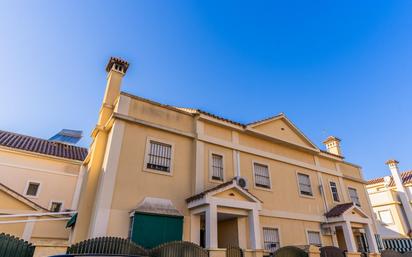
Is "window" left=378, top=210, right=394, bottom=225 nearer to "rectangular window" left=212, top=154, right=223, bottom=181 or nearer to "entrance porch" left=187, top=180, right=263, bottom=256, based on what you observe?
"entrance porch" left=187, top=180, right=263, bottom=256

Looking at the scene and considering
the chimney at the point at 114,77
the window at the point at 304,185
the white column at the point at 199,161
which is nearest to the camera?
the white column at the point at 199,161

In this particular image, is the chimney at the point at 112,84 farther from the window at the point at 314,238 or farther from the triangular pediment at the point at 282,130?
the window at the point at 314,238

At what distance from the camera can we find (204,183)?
12.8 meters

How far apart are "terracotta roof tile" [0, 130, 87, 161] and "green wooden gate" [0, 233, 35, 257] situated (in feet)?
46.6

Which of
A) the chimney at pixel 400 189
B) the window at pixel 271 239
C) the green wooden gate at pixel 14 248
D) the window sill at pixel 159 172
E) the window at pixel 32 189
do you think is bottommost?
the green wooden gate at pixel 14 248

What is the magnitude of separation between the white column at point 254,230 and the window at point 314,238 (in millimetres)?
5806

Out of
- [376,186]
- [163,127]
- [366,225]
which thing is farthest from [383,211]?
[163,127]

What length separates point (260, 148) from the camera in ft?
53.2

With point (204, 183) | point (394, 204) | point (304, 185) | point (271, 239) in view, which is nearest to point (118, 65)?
point (204, 183)

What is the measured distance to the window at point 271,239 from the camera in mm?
13609

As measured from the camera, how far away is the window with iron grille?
39.5 feet

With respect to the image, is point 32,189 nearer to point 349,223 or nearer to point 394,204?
point 349,223

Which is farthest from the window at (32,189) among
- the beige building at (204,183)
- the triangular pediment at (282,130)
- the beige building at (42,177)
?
the triangular pediment at (282,130)

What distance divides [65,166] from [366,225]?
22.2 metres
